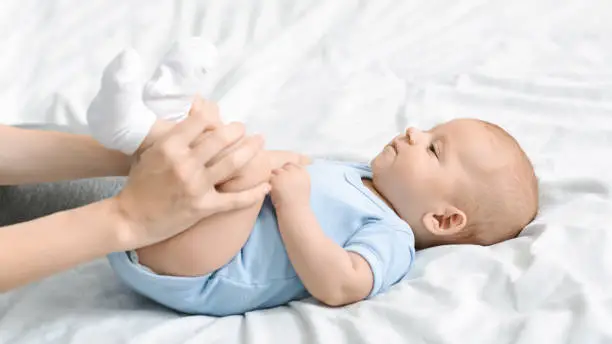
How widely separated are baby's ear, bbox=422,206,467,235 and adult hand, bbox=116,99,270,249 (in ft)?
1.15

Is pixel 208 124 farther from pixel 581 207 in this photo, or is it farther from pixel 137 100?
pixel 581 207

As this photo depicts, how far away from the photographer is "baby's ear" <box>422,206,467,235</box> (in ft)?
3.69

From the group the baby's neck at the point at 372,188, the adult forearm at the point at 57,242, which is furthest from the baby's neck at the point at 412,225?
the adult forearm at the point at 57,242

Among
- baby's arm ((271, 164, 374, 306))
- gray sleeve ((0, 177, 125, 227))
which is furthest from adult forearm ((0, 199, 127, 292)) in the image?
gray sleeve ((0, 177, 125, 227))

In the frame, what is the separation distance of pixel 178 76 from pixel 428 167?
410mm

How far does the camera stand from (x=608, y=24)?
5.88 ft

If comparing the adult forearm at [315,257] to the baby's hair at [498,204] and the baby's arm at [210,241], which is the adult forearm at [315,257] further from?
the baby's hair at [498,204]

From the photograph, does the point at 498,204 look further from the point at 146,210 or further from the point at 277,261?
the point at 146,210

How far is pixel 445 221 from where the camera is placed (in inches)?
45.1

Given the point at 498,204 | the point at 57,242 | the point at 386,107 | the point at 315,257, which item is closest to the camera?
the point at 57,242

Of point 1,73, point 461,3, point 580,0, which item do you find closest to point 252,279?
point 1,73

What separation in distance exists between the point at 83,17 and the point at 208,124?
3.17ft

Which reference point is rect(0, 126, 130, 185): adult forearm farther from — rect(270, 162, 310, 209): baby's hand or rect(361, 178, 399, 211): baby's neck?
rect(361, 178, 399, 211): baby's neck

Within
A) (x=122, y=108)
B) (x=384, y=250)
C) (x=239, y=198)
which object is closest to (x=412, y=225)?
(x=384, y=250)
